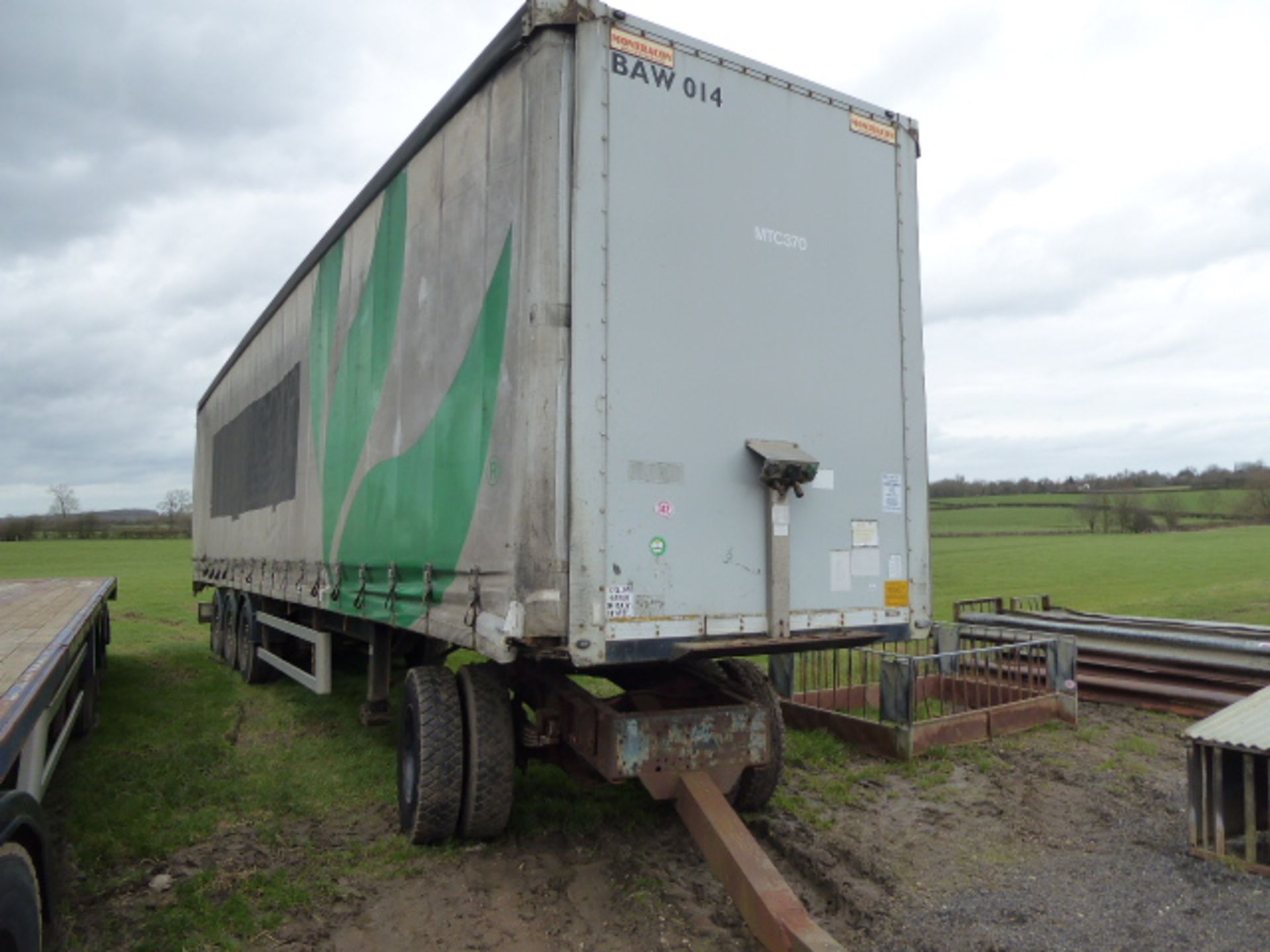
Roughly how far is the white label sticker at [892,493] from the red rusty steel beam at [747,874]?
5.91 ft

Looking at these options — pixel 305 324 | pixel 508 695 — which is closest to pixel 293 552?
pixel 305 324

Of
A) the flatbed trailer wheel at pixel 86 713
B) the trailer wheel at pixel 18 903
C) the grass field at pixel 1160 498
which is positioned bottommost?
the flatbed trailer wheel at pixel 86 713

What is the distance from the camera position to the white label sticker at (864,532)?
16.1 feet

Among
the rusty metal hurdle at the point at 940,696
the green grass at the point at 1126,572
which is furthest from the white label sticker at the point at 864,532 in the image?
the green grass at the point at 1126,572

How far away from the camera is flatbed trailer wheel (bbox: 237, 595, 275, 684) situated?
10844 millimetres

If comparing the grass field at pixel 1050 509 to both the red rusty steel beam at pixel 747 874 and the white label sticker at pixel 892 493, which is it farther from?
the red rusty steel beam at pixel 747 874

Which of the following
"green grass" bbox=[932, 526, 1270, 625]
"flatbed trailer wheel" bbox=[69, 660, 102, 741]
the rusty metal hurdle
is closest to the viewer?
the rusty metal hurdle

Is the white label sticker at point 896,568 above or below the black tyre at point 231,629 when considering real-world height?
above

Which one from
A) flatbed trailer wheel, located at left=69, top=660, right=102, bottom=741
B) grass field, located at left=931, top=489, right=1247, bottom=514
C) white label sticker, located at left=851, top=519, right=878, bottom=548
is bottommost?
flatbed trailer wheel, located at left=69, top=660, right=102, bottom=741

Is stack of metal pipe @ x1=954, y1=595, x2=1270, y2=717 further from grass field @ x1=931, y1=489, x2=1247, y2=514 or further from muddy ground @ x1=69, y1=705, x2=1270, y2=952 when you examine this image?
grass field @ x1=931, y1=489, x2=1247, y2=514

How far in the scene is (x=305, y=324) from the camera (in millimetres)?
8297

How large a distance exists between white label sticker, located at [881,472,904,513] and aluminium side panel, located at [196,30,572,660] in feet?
→ 6.63

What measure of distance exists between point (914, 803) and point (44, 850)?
499 cm

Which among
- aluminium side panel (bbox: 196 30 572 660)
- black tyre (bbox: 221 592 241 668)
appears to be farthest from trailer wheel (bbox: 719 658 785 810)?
black tyre (bbox: 221 592 241 668)
